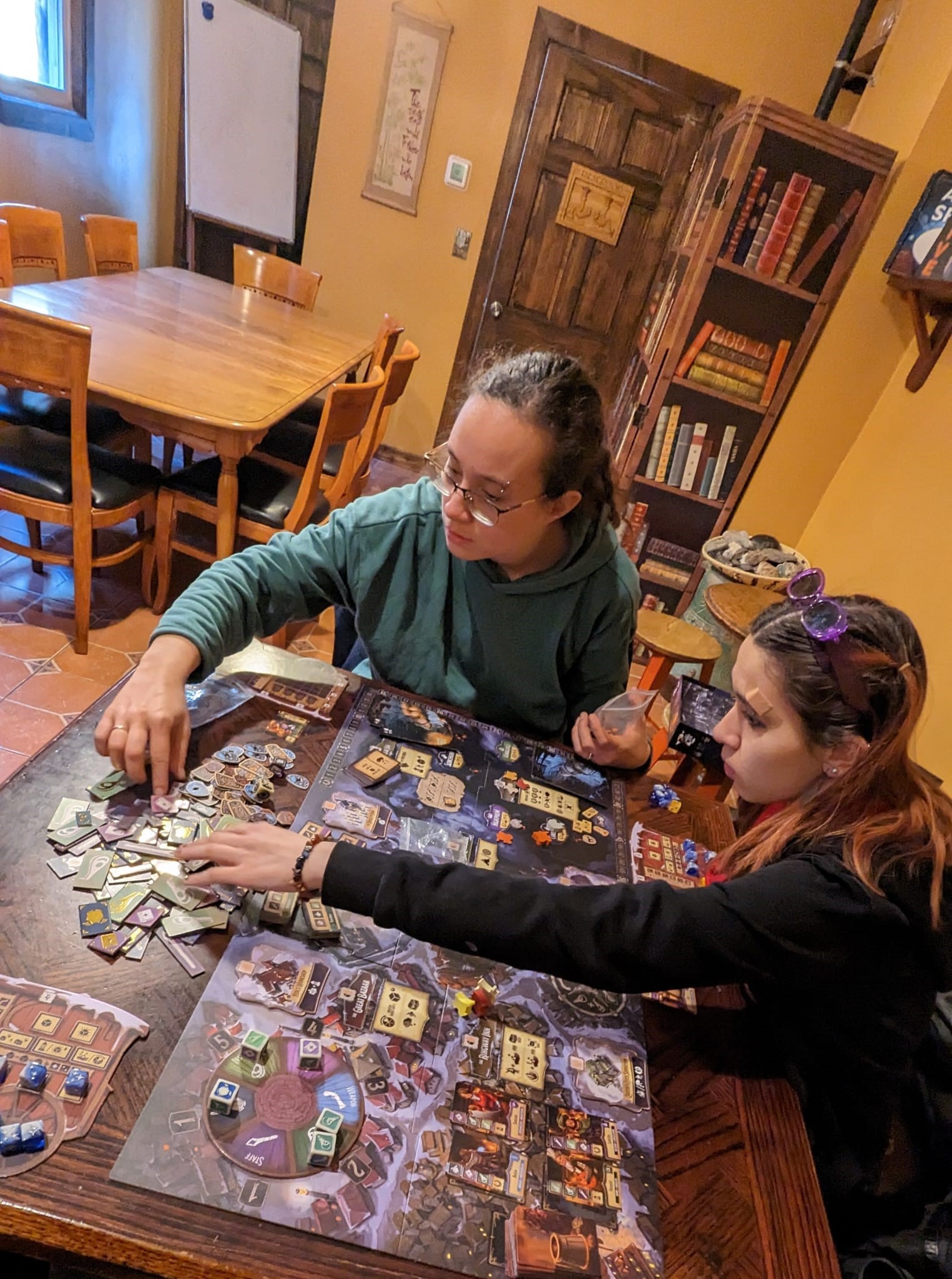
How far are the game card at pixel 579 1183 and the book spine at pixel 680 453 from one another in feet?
9.44

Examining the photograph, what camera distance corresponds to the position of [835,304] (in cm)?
281

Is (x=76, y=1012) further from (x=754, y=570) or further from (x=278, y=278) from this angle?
(x=278, y=278)

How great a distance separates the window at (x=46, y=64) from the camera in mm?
3041

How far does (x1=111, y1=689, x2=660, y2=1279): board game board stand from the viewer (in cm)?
55

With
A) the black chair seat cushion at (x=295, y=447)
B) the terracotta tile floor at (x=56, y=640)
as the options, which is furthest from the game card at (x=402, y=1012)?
the black chair seat cushion at (x=295, y=447)

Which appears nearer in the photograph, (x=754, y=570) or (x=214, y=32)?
(x=754, y=570)

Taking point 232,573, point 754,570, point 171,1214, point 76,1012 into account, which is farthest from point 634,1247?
point 754,570

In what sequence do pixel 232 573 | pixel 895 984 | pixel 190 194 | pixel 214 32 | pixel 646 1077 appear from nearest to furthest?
pixel 646 1077 → pixel 895 984 → pixel 232 573 → pixel 214 32 → pixel 190 194

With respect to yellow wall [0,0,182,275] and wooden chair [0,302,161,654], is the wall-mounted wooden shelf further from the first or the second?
yellow wall [0,0,182,275]

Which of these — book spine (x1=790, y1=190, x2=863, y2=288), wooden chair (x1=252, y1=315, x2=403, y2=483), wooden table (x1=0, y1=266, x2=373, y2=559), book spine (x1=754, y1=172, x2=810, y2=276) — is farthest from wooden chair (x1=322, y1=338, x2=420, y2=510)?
book spine (x1=790, y1=190, x2=863, y2=288)

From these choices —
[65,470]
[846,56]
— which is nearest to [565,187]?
[846,56]

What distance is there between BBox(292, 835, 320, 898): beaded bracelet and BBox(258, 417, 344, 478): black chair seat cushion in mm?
2261

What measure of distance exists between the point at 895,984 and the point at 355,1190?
0.61m

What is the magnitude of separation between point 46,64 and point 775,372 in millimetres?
3509
